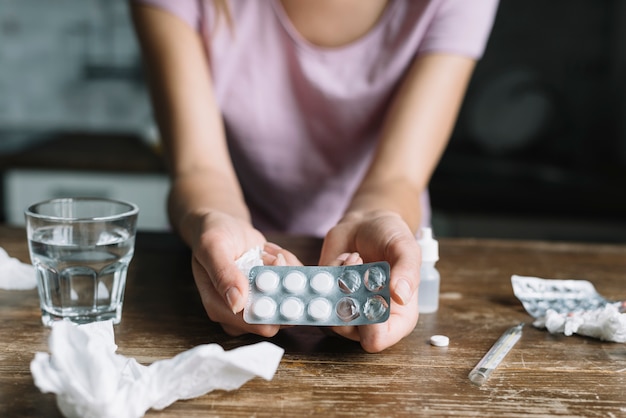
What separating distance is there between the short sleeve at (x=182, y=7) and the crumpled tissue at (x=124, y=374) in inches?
24.5

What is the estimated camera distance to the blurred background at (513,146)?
1.96 m

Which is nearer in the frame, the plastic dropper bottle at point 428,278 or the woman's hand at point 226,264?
the woman's hand at point 226,264

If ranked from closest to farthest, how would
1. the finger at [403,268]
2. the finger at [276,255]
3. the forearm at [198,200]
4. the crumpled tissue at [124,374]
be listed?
the crumpled tissue at [124,374] → the finger at [403,268] → the finger at [276,255] → the forearm at [198,200]

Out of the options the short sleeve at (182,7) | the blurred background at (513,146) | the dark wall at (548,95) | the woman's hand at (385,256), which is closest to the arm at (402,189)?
the woman's hand at (385,256)

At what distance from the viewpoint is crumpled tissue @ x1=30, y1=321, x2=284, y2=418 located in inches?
19.2

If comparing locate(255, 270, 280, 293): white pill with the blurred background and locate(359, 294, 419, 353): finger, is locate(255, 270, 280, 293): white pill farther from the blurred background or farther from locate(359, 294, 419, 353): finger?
the blurred background

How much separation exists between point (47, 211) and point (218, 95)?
49 cm

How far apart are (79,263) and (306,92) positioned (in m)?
0.56

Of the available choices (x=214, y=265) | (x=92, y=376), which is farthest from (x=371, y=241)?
(x=92, y=376)

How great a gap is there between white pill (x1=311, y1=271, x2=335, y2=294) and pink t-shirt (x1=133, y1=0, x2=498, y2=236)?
56cm

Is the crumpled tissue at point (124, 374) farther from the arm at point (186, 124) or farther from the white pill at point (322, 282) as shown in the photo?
the arm at point (186, 124)

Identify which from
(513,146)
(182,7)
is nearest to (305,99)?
(182,7)

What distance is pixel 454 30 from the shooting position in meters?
1.05

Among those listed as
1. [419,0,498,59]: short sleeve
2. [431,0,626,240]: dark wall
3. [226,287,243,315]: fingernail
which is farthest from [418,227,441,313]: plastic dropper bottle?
[431,0,626,240]: dark wall
